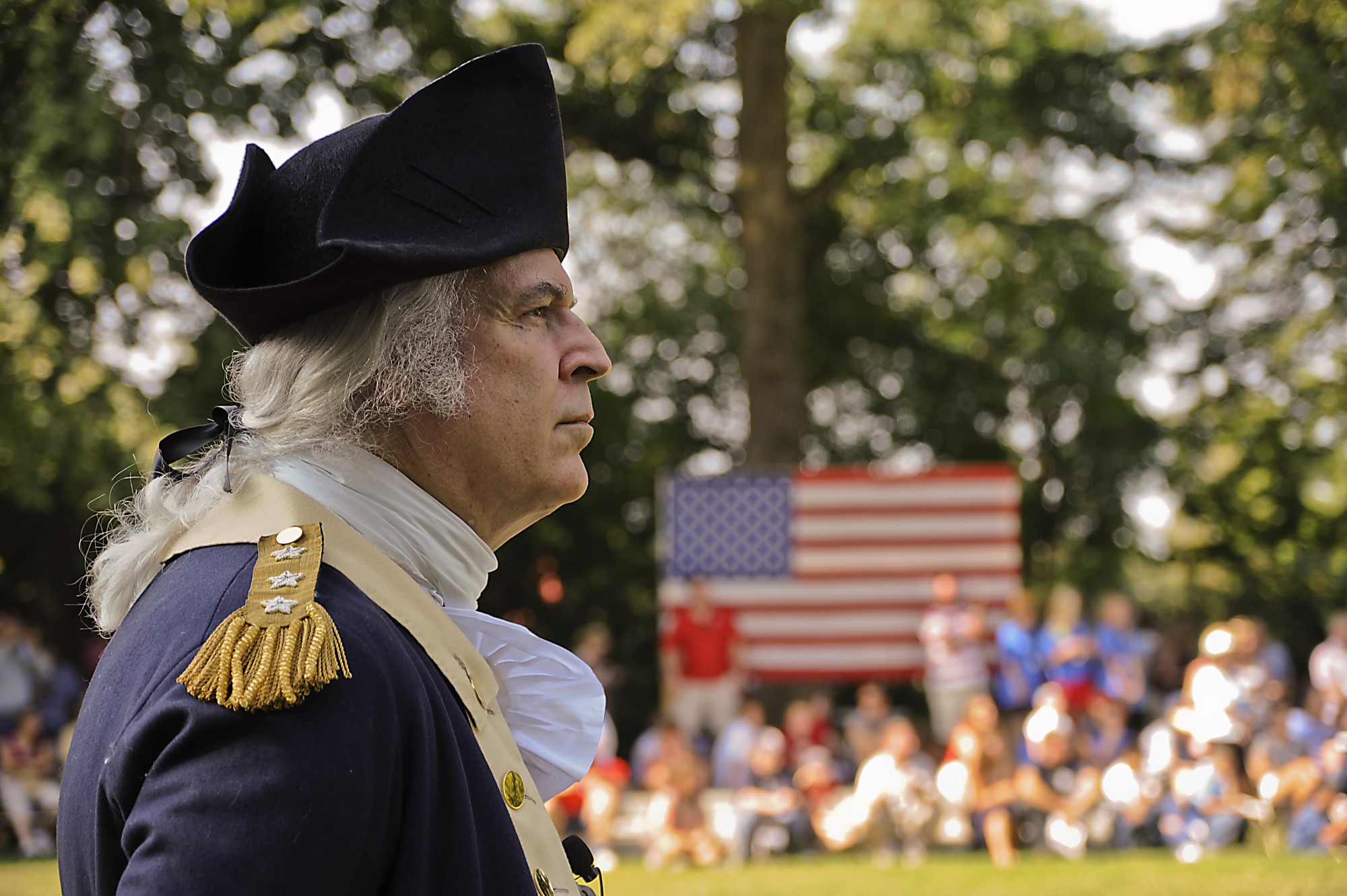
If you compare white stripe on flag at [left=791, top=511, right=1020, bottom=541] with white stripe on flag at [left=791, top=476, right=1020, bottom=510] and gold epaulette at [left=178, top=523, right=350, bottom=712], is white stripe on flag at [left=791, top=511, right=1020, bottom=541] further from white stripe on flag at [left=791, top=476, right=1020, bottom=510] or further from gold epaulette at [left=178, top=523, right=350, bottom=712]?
gold epaulette at [left=178, top=523, right=350, bottom=712]

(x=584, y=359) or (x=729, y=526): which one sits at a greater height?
(x=584, y=359)

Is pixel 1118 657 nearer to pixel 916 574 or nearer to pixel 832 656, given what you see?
pixel 916 574

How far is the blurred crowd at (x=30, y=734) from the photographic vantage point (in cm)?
908

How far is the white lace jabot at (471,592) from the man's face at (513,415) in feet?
0.10

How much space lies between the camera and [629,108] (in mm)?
14250

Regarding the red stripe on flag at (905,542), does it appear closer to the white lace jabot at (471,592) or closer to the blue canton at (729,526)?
the blue canton at (729,526)

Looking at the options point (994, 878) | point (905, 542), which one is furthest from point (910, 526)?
point (994, 878)

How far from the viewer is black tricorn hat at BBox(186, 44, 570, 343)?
1.23m

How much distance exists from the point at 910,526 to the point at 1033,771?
2.63 m

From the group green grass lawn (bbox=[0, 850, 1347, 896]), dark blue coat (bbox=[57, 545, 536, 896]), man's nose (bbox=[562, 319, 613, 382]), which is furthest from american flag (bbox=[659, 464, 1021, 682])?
dark blue coat (bbox=[57, 545, 536, 896])

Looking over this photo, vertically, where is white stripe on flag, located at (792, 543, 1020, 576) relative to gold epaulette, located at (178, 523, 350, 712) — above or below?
below

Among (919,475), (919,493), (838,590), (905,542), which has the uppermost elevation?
(919,475)

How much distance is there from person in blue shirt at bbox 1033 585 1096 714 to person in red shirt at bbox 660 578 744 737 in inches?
99.3

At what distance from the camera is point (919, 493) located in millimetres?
11125
